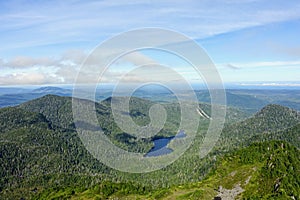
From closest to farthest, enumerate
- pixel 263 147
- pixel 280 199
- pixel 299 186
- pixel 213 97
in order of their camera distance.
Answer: pixel 213 97, pixel 280 199, pixel 299 186, pixel 263 147

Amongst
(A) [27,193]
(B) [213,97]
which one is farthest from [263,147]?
(A) [27,193]

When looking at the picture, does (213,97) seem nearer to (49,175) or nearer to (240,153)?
(240,153)

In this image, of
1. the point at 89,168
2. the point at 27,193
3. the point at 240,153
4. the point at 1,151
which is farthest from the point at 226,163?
the point at 1,151

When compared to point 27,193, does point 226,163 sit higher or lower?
higher

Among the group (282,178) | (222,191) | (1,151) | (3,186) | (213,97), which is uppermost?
(213,97)

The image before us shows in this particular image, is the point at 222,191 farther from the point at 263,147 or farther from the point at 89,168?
the point at 89,168

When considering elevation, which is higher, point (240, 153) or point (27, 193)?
point (240, 153)

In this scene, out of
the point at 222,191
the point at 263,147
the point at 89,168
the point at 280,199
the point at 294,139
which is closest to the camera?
the point at 280,199

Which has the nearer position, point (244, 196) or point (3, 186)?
point (244, 196)

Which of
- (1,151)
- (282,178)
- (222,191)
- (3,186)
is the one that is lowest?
(3,186)
